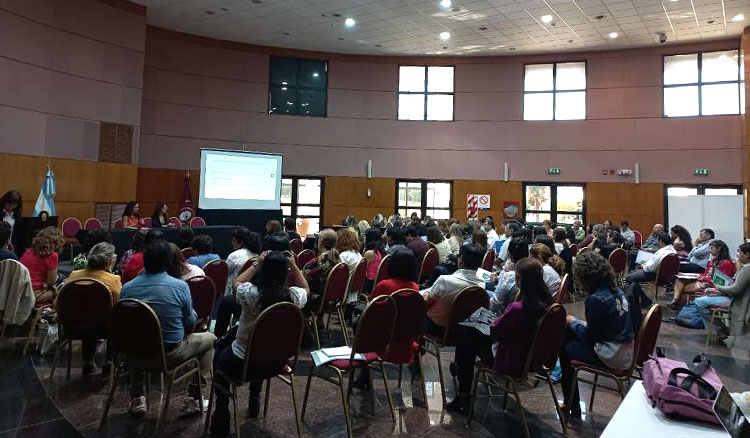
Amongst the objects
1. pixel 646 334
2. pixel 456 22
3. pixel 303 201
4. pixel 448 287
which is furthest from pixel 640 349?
pixel 303 201

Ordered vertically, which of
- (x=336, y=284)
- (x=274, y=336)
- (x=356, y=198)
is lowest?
(x=274, y=336)

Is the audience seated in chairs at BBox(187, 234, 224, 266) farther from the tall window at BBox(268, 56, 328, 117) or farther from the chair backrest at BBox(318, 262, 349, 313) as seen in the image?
the tall window at BBox(268, 56, 328, 117)

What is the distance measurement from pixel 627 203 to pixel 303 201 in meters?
8.91

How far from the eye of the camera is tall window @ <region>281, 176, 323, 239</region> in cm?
1283

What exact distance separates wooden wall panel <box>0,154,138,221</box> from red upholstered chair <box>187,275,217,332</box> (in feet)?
23.9

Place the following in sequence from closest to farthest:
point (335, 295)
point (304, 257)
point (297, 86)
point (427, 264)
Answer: point (335, 295)
point (304, 257)
point (427, 264)
point (297, 86)

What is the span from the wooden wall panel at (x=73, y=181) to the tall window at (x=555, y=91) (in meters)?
10.5

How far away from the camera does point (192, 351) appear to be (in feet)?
9.56

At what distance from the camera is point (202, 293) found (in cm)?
354

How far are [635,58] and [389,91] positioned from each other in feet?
22.0

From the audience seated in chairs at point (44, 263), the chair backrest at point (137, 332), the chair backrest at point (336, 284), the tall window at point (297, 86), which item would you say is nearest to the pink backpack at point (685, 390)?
the chair backrest at point (137, 332)

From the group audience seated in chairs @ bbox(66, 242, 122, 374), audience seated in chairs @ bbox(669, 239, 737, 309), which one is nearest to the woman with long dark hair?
audience seated in chairs @ bbox(66, 242, 122, 374)

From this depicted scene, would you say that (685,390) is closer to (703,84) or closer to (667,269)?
(667,269)

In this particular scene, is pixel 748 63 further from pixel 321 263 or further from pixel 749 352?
pixel 321 263
